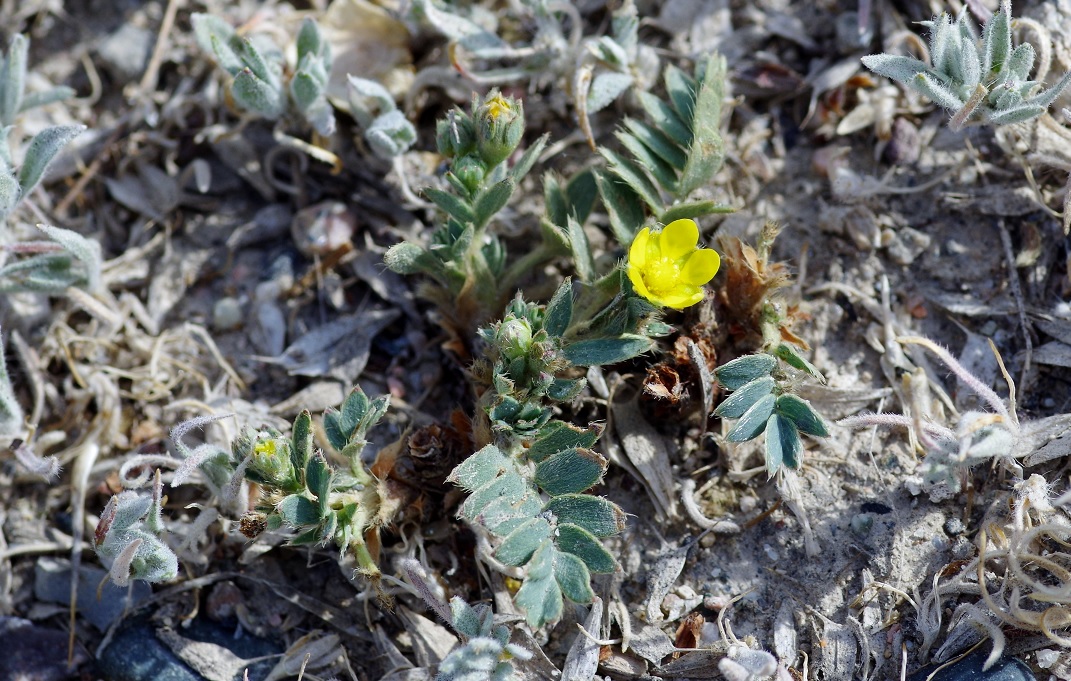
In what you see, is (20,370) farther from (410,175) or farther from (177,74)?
(410,175)

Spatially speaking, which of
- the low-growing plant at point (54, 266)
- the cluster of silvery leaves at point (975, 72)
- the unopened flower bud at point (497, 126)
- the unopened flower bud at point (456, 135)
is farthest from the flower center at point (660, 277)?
the low-growing plant at point (54, 266)

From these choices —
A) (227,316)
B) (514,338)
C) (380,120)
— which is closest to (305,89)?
(380,120)

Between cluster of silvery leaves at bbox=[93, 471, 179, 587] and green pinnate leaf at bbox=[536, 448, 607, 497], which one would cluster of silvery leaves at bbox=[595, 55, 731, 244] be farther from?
cluster of silvery leaves at bbox=[93, 471, 179, 587]

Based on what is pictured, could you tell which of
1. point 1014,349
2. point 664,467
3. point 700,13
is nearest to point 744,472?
point 664,467

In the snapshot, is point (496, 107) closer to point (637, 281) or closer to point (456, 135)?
point (456, 135)

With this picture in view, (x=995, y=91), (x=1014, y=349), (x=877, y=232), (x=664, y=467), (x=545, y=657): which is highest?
(x=995, y=91)

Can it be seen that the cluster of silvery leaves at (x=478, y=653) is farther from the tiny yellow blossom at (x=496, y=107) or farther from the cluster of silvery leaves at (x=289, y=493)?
the tiny yellow blossom at (x=496, y=107)
